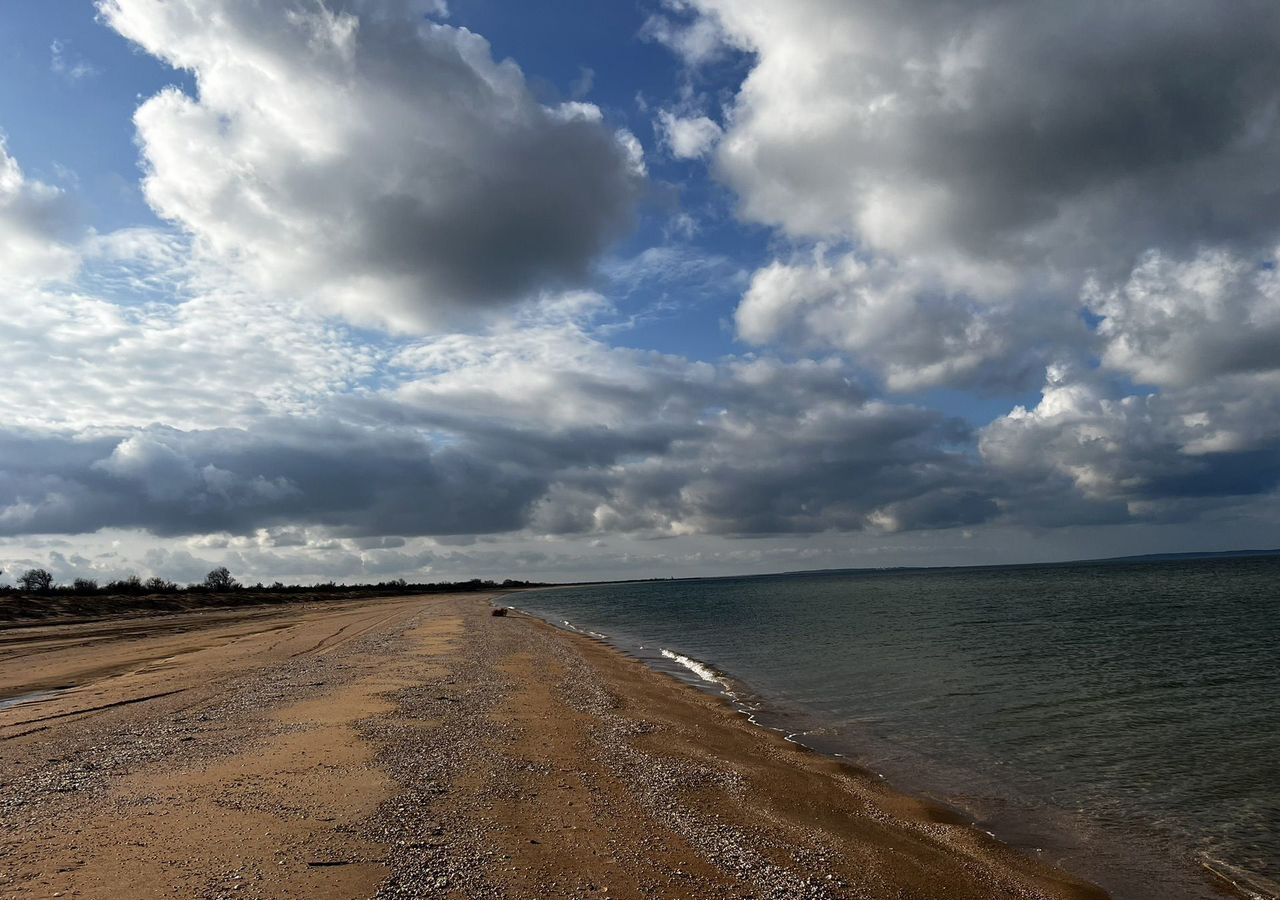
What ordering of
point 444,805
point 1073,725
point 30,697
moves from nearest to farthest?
point 444,805, point 1073,725, point 30,697

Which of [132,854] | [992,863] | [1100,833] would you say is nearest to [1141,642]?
[1100,833]

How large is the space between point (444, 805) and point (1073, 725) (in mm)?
18189

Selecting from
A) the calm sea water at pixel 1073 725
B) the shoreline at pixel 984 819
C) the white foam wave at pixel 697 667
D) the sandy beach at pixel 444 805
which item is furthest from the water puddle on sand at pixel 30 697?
the white foam wave at pixel 697 667

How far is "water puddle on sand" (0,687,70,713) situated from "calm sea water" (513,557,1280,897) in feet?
76.1

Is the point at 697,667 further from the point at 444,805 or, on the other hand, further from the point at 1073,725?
the point at 444,805

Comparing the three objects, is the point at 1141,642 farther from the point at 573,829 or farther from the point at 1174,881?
the point at 573,829

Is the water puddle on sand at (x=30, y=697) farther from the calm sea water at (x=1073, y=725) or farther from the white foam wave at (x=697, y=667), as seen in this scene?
the white foam wave at (x=697, y=667)

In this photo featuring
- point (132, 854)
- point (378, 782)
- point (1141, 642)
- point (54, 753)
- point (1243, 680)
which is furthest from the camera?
point (1141, 642)

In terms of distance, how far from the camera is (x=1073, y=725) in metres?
20.2

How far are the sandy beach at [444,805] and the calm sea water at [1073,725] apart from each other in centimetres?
176

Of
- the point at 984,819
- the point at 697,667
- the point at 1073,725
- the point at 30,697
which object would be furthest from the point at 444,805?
the point at 697,667

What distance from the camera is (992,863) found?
10984 mm

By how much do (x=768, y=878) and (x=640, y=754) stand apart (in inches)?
261

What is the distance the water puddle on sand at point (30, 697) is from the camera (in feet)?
69.9
